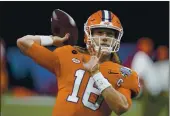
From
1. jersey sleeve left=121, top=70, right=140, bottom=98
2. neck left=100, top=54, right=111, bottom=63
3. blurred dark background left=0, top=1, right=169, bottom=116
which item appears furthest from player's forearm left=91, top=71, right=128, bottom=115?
blurred dark background left=0, top=1, right=169, bottom=116

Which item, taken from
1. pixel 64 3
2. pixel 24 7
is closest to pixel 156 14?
pixel 64 3

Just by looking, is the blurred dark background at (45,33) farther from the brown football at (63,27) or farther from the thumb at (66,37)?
the thumb at (66,37)

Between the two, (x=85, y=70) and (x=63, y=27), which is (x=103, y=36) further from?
(x=63, y=27)

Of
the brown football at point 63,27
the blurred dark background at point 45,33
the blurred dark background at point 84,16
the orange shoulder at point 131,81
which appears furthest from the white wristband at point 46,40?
the blurred dark background at point 84,16

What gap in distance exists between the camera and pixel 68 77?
7.39 ft

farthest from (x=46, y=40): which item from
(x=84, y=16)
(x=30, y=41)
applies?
(x=84, y=16)

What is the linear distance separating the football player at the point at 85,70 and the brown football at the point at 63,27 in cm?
17

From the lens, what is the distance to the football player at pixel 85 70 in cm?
221

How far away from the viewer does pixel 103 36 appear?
2.26 meters

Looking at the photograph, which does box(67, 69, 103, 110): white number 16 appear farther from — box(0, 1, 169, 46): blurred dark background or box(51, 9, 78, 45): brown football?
box(0, 1, 169, 46): blurred dark background

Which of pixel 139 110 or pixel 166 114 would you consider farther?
pixel 139 110

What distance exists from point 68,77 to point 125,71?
0.86 ft

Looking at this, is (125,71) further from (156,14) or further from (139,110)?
(156,14)

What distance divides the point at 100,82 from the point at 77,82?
0.18 metres
